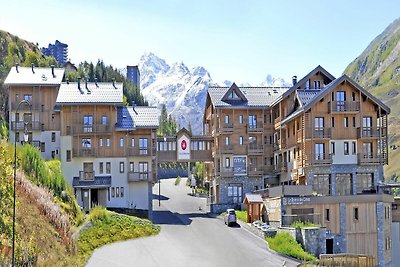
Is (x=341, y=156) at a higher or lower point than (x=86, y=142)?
lower

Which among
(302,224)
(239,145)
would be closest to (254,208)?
(302,224)

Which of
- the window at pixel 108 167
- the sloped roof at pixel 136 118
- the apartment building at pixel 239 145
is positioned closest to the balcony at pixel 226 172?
the apartment building at pixel 239 145

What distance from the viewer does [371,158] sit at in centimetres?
5428

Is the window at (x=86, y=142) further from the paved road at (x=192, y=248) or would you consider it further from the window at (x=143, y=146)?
the paved road at (x=192, y=248)

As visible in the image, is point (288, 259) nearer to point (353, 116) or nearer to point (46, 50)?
point (353, 116)

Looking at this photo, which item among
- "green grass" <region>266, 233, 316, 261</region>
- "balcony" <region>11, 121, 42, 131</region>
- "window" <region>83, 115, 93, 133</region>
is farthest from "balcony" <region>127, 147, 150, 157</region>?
"green grass" <region>266, 233, 316, 261</region>

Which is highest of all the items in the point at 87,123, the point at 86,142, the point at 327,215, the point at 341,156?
the point at 87,123

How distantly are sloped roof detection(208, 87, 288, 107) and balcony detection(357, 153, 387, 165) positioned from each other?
1143 cm

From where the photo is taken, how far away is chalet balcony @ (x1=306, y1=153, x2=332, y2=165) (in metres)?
52.6

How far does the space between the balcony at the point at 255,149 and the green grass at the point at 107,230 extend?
17699 millimetres

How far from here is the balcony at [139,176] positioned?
182 ft

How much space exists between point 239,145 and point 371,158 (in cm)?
1311

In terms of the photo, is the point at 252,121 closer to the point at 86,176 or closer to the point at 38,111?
the point at 86,176

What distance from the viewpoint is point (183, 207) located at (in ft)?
214
